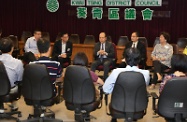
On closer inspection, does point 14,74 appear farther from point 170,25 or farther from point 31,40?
point 170,25

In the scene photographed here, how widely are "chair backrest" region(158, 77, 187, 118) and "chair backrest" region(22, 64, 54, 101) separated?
1333 mm

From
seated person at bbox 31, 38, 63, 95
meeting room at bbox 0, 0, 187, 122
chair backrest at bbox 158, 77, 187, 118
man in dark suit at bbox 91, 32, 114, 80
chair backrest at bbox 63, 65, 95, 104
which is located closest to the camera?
chair backrest at bbox 158, 77, 187, 118

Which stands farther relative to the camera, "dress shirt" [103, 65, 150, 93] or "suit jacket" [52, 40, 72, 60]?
"suit jacket" [52, 40, 72, 60]

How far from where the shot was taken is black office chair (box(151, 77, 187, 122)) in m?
3.21

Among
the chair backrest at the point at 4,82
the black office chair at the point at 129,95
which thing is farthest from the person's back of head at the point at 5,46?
the black office chair at the point at 129,95

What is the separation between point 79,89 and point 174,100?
1065 millimetres

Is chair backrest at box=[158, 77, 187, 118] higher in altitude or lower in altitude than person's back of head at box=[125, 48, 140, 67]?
lower

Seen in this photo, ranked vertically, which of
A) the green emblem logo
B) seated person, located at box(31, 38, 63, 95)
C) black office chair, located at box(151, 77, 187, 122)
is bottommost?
black office chair, located at box(151, 77, 187, 122)

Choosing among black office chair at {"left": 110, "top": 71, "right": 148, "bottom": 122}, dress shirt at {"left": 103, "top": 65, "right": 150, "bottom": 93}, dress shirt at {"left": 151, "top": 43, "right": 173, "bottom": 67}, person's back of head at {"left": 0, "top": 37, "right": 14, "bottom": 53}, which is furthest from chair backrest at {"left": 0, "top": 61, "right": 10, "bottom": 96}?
dress shirt at {"left": 151, "top": 43, "right": 173, "bottom": 67}

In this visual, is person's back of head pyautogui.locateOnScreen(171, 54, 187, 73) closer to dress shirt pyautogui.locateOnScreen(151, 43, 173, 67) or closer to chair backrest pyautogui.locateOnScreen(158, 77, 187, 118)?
chair backrest pyautogui.locateOnScreen(158, 77, 187, 118)

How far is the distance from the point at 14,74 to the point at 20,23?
679 centimetres

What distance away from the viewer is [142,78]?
331cm

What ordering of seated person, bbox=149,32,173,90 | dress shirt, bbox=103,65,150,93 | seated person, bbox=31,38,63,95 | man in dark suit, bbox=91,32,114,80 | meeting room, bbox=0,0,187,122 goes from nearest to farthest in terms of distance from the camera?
meeting room, bbox=0,0,187,122 → dress shirt, bbox=103,65,150,93 → seated person, bbox=31,38,63,95 → seated person, bbox=149,32,173,90 → man in dark suit, bbox=91,32,114,80

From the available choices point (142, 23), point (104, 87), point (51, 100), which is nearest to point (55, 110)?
point (51, 100)
